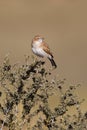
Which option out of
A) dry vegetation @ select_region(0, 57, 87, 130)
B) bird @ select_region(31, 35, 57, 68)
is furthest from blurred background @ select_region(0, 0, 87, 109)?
dry vegetation @ select_region(0, 57, 87, 130)

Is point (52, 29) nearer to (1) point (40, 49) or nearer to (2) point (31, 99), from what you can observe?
(1) point (40, 49)

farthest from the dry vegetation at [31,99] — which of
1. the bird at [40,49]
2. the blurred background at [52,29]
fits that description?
the blurred background at [52,29]

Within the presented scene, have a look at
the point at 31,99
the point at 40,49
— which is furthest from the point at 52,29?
the point at 31,99

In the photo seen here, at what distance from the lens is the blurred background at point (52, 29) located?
3731 cm

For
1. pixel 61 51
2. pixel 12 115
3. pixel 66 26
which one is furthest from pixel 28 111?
pixel 66 26

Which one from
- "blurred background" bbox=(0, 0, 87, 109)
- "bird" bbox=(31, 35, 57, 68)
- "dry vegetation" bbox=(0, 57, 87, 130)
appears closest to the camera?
"dry vegetation" bbox=(0, 57, 87, 130)

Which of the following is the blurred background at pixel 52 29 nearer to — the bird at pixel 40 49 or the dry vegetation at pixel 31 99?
the bird at pixel 40 49

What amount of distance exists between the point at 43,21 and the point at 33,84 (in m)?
39.4

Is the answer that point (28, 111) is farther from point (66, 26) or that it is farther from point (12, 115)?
point (66, 26)

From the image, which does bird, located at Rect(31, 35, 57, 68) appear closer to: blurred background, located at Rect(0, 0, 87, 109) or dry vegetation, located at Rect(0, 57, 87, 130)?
dry vegetation, located at Rect(0, 57, 87, 130)

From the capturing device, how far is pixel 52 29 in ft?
158

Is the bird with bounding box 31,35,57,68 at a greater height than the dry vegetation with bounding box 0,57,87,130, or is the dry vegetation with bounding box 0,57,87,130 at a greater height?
the bird with bounding box 31,35,57,68

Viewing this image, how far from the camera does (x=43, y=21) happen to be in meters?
50.5

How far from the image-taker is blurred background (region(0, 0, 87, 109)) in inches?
1469
